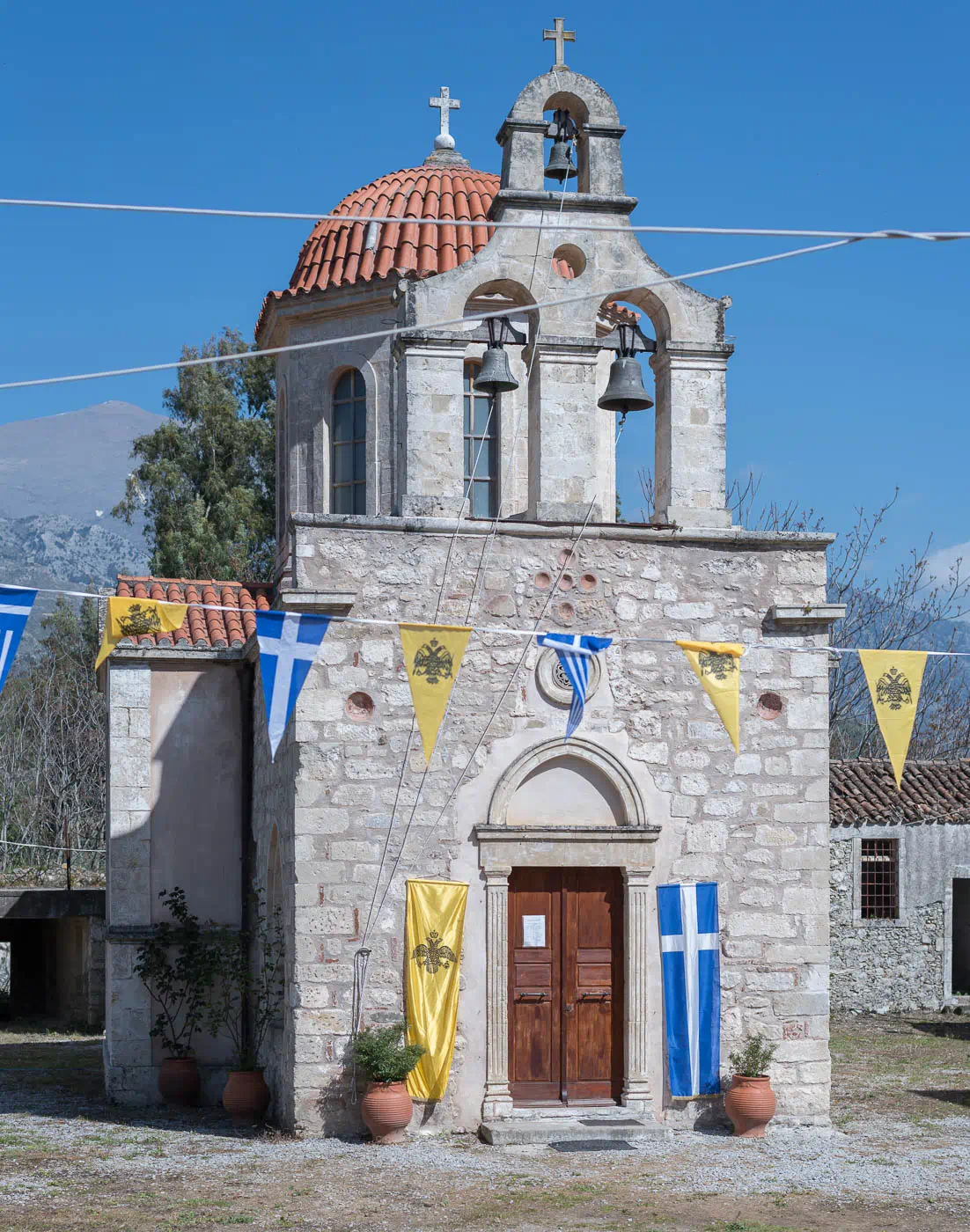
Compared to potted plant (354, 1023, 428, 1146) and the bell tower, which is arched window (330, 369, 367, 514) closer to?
the bell tower

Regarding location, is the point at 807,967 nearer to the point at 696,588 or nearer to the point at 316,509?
the point at 696,588

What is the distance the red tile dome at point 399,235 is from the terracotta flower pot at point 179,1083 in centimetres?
822

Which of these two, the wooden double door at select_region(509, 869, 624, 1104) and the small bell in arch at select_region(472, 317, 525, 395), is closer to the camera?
the small bell in arch at select_region(472, 317, 525, 395)

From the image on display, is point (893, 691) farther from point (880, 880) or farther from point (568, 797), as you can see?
point (880, 880)

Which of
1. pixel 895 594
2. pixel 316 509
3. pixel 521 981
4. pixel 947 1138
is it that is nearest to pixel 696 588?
pixel 521 981

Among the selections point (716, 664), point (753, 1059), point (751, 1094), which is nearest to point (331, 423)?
point (716, 664)

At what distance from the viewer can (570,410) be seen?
1233 centimetres

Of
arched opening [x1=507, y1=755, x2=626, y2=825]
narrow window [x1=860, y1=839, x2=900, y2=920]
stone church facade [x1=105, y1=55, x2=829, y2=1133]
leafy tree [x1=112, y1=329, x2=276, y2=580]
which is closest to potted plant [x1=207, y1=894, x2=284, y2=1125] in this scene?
stone church facade [x1=105, y1=55, x2=829, y2=1133]

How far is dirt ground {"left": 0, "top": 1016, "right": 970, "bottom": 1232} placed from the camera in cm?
959

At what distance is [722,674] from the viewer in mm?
12008

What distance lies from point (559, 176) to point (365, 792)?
5.43 meters

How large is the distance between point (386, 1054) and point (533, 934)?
1.59 metres

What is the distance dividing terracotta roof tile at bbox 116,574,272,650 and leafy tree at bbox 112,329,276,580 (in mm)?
16888

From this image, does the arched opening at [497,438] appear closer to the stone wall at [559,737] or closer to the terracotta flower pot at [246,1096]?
the stone wall at [559,737]
